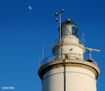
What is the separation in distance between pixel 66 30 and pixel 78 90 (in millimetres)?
6282

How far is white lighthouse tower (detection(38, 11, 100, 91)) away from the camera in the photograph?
72.9 ft

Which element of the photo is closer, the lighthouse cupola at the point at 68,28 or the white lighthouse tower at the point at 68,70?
the white lighthouse tower at the point at 68,70

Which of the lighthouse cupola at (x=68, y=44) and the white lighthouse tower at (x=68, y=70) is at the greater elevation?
the lighthouse cupola at (x=68, y=44)

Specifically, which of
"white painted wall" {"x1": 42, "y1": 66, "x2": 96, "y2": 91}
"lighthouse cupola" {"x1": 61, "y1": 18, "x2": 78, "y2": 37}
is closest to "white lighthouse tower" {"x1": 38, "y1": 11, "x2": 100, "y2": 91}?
"white painted wall" {"x1": 42, "y1": 66, "x2": 96, "y2": 91}

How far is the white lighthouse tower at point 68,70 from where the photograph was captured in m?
22.2

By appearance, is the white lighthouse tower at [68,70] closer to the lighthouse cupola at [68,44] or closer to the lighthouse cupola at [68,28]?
the lighthouse cupola at [68,44]

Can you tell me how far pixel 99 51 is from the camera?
84.6ft

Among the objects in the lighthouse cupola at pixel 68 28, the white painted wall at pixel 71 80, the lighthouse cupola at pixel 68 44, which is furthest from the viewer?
the lighthouse cupola at pixel 68 28

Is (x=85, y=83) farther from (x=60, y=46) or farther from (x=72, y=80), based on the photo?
(x=60, y=46)

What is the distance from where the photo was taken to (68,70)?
22.7 meters

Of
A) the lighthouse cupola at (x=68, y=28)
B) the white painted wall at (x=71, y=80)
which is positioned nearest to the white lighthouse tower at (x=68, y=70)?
the white painted wall at (x=71, y=80)

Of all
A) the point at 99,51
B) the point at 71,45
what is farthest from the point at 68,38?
the point at 99,51

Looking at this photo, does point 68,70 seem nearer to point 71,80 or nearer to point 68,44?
Result: point 71,80

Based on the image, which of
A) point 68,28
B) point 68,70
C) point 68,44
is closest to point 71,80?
point 68,70
